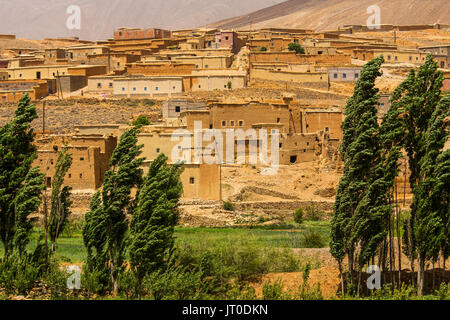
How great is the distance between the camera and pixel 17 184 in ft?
54.5

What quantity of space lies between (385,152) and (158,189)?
173 inches

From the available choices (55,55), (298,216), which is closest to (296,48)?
(55,55)

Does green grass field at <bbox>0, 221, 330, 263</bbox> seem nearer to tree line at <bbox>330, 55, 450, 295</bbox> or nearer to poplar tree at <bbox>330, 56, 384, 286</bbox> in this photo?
poplar tree at <bbox>330, 56, 384, 286</bbox>

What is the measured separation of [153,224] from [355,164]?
12.9ft

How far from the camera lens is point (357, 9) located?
113m

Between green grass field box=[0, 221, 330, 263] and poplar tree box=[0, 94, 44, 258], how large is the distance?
38.0 inches

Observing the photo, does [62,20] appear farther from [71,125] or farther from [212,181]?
[212,181]

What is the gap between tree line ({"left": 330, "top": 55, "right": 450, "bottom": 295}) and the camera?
15195 millimetres

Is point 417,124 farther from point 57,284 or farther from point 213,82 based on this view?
point 213,82

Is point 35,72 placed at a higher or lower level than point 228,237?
higher

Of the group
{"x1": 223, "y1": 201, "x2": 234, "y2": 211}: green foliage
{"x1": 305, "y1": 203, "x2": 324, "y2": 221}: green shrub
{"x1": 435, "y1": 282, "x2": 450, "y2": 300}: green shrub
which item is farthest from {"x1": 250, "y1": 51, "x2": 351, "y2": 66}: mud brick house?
{"x1": 435, "y1": 282, "x2": 450, "y2": 300}: green shrub

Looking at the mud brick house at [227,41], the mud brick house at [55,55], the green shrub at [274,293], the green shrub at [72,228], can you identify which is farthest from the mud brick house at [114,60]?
the green shrub at [274,293]

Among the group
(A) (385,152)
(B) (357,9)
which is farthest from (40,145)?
(B) (357,9)

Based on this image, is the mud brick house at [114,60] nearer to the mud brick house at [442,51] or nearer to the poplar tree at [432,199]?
the mud brick house at [442,51]
